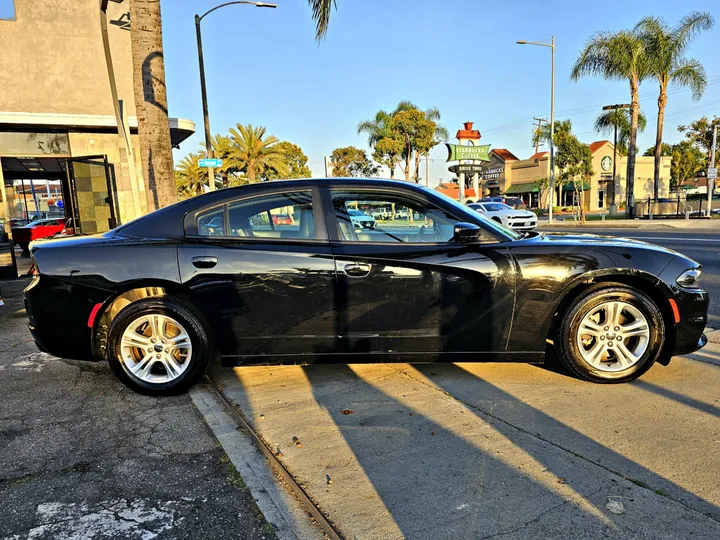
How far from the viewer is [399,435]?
2924mm

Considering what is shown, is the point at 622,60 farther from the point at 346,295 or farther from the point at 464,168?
the point at 346,295

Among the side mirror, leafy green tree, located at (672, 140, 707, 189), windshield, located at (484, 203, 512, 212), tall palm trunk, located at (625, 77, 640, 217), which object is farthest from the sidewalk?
leafy green tree, located at (672, 140, 707, 189)

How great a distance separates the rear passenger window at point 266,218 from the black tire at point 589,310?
1968 mm

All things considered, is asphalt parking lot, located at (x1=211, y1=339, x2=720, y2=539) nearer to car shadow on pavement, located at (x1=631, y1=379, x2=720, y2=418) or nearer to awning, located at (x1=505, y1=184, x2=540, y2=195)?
car shadow on pavement, located at (x1=631, y1=379, x2=720, y2=418)

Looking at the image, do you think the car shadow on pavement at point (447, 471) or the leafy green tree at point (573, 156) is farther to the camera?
the leafy green tree at point (573, 156)

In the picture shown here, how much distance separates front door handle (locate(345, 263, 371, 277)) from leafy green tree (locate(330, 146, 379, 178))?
55.5 metres

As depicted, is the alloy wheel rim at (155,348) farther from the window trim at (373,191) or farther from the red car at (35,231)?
the red car at (35,231)

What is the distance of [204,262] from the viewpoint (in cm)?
355

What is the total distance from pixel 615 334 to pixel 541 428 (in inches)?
44.3

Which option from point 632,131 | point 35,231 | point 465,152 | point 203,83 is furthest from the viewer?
point 465,152

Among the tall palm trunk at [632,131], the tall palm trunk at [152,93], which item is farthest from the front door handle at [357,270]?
the tall palm trunk at [632,131]

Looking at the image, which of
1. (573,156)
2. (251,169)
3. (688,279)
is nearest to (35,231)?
(251,169)

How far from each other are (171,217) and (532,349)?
9.29 ft

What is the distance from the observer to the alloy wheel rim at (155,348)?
11.8 ft
